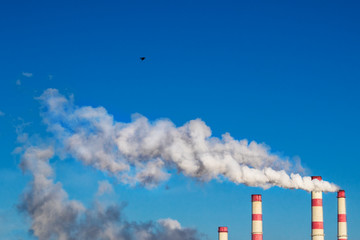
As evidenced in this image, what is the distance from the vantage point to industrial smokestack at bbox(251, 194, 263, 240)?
Result: 63781mm

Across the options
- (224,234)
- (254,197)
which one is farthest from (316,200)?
(224,234)

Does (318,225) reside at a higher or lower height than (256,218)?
lower

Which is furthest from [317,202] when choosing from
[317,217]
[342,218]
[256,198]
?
[342,218]

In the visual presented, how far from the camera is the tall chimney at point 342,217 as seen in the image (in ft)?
239

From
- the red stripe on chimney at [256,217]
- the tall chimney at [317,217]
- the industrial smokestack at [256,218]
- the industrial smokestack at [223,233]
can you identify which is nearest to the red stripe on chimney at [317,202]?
the tall chimney at [317,217]

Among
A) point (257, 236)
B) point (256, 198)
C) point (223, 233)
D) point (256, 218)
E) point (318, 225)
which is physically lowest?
point (257, 236)

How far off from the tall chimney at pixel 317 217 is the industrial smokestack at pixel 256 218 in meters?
5.04

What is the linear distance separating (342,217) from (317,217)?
1151cm

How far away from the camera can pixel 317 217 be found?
6347cm

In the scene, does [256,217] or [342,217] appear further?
[342,217]

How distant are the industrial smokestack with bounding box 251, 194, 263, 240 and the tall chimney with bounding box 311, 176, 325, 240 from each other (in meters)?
5.04

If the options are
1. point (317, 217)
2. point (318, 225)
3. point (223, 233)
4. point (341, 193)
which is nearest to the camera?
point (318, 225)

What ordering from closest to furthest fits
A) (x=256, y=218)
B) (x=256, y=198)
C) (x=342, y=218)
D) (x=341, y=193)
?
(x=256, y=218)
(x=256, y=198)
(x=342, y=218)
(x=341, y=193)

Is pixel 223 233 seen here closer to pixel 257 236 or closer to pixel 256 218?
pixel 257 236
